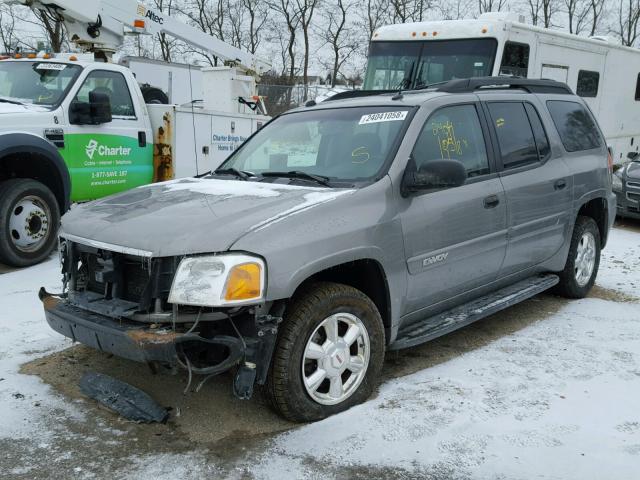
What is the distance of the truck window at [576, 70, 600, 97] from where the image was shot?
1292 cm

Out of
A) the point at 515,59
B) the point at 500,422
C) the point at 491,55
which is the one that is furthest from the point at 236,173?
the point at 515,59

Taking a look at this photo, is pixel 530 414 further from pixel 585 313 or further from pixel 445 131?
pixel 585 313

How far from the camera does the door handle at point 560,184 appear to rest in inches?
207

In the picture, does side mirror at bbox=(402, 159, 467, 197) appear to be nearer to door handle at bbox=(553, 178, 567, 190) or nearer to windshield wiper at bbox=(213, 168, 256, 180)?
windshield wiper at bbox=(213, 168, 256, 180)

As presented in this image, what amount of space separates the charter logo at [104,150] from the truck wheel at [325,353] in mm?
4791

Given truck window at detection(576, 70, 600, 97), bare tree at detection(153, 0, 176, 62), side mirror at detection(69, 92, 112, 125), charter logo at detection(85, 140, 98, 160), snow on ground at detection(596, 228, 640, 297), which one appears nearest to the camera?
snow on ground at detection(596, 228, 640, 297)

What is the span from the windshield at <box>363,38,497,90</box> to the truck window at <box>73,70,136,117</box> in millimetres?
4985

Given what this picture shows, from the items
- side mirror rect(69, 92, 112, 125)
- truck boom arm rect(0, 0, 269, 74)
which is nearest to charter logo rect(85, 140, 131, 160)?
side mirror rect(69, 92, 112, 125)

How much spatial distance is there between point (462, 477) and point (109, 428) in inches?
72.6

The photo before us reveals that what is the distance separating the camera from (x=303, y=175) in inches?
165

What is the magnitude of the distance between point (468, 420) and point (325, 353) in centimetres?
87

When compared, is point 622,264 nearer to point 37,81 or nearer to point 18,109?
point 18,109

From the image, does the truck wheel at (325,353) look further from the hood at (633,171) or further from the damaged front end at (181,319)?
the hood at (633,171)

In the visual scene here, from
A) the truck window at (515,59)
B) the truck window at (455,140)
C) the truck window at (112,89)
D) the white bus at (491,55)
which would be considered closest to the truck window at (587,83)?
the white bus at (491,55)
